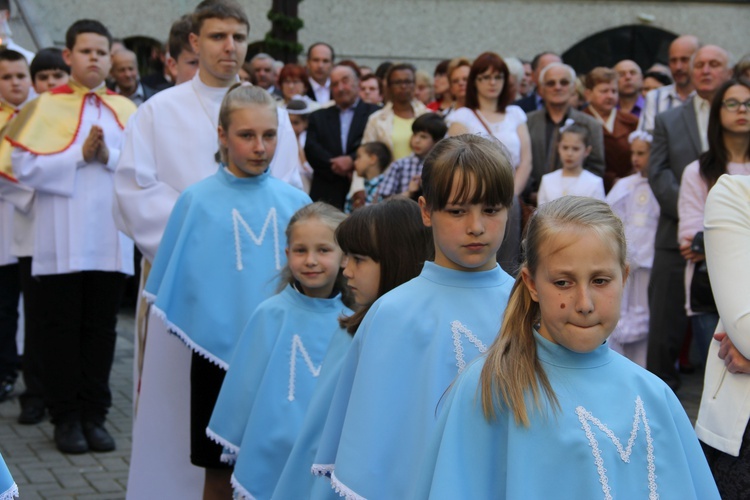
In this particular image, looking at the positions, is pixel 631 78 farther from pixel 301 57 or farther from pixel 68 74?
pixel 301 57

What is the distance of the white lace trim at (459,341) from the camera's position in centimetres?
323

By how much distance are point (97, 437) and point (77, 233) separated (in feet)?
3.94

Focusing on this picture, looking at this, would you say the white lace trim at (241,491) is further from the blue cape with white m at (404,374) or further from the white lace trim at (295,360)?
the blue cape with white m at (404,374)

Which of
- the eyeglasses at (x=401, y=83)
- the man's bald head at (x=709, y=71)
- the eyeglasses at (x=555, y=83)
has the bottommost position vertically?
the eyeglasses at (x=401, y=83)

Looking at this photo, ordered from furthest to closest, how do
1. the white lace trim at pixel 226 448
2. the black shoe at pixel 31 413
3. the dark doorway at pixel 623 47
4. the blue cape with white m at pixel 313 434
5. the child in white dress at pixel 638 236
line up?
the dark doorway at pixel 623 47 → the child in white dress at pixel 638 236 → the black shoe at pixel 31 413 → the white lace trim at pixel 226 448 → the blue cape with white m at pixel 313 434

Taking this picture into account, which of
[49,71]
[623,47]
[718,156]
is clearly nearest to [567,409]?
[718,156]

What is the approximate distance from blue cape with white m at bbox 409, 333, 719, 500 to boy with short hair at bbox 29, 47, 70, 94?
6.02 meters

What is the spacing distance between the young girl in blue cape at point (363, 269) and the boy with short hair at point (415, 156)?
4583mm

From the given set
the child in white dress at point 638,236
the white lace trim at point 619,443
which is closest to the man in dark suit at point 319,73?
the child in white dress at point 638,236

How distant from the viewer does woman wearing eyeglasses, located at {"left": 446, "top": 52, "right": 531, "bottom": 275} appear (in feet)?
27.2

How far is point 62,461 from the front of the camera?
664 cm

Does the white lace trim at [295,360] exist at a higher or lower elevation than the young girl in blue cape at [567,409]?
lower

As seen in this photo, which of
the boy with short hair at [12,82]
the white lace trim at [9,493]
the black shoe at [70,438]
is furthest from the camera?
the boy with short hair at [12,82]

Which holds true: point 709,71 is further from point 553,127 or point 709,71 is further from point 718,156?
point 718,156
